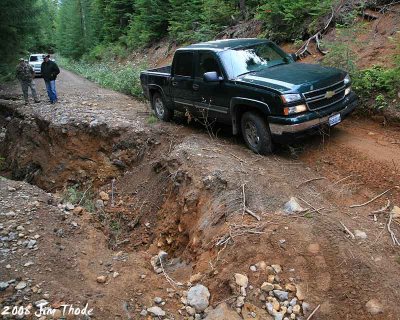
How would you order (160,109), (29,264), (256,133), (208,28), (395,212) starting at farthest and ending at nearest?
(208,28) < (160,109) < (256,133) < (395,212) < (29,264)

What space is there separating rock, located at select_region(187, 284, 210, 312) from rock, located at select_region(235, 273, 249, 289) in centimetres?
37

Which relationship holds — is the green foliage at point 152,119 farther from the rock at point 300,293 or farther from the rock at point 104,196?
the rock at point 300,293

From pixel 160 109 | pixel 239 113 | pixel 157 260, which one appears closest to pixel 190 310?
pixel 157 260

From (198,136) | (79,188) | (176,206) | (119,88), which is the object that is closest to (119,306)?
(176,206)

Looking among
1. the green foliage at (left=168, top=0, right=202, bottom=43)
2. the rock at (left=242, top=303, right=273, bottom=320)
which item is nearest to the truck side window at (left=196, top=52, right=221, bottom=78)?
the rock at (left=242, top=303, right=273, bottom=320)

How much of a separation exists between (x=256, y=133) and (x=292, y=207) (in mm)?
2159

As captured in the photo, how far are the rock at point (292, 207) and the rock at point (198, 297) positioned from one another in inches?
62.3

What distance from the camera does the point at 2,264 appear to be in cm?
494

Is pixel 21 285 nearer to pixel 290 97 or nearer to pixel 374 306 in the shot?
pixel 374 306

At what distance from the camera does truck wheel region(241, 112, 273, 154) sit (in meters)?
7.02

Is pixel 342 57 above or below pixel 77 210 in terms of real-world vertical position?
above

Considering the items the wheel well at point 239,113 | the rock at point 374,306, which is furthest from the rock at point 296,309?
the wheel well at point 239,113

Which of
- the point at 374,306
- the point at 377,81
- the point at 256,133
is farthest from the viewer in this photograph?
the point at 377,81

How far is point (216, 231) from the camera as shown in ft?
17.8
